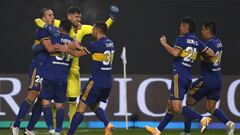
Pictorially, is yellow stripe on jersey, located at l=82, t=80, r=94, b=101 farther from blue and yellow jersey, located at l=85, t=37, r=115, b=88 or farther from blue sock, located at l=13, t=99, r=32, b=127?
blue sock, located at l=13, t=99, r=32, b=127

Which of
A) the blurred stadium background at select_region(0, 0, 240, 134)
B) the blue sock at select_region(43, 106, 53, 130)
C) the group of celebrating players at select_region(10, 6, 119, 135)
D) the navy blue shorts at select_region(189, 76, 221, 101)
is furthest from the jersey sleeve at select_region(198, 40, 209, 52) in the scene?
the blurred stadium background at select_region(0, 0, 240, 134)

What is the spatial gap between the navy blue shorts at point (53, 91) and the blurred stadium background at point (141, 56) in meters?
3.37

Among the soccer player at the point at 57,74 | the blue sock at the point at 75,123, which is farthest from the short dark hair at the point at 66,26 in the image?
the blue sock at the point at 75,123

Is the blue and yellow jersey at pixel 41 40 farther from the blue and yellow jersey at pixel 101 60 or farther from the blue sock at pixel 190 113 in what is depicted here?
the blue sock at pixel 190 113

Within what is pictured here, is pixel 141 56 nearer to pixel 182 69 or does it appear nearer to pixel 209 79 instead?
pixel 209 79

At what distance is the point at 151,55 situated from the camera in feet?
58.5

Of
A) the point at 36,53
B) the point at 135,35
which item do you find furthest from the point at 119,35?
the point at 36,53

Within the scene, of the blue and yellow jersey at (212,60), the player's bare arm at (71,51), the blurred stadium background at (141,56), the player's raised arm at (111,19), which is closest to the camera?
the player's bare arm at (71,51)

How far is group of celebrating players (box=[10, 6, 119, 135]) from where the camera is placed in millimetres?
13773

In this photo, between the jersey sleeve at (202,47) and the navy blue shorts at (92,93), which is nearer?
the navy blue shorts at (92,93)

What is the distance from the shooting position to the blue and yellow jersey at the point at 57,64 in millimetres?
14133

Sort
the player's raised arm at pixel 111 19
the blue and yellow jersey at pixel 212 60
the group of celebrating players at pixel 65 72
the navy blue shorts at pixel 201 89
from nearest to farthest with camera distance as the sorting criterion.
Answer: the group of celebrating players at pixel 65 72
the blue and yellow jersey at pixel 212 60
the navy blue shorts at pixel 201 89
the player's raised arm at pixel 111 19

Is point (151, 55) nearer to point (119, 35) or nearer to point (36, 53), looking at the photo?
point (119, 35)

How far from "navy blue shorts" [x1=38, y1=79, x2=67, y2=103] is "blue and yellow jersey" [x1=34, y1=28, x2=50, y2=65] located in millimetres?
672
